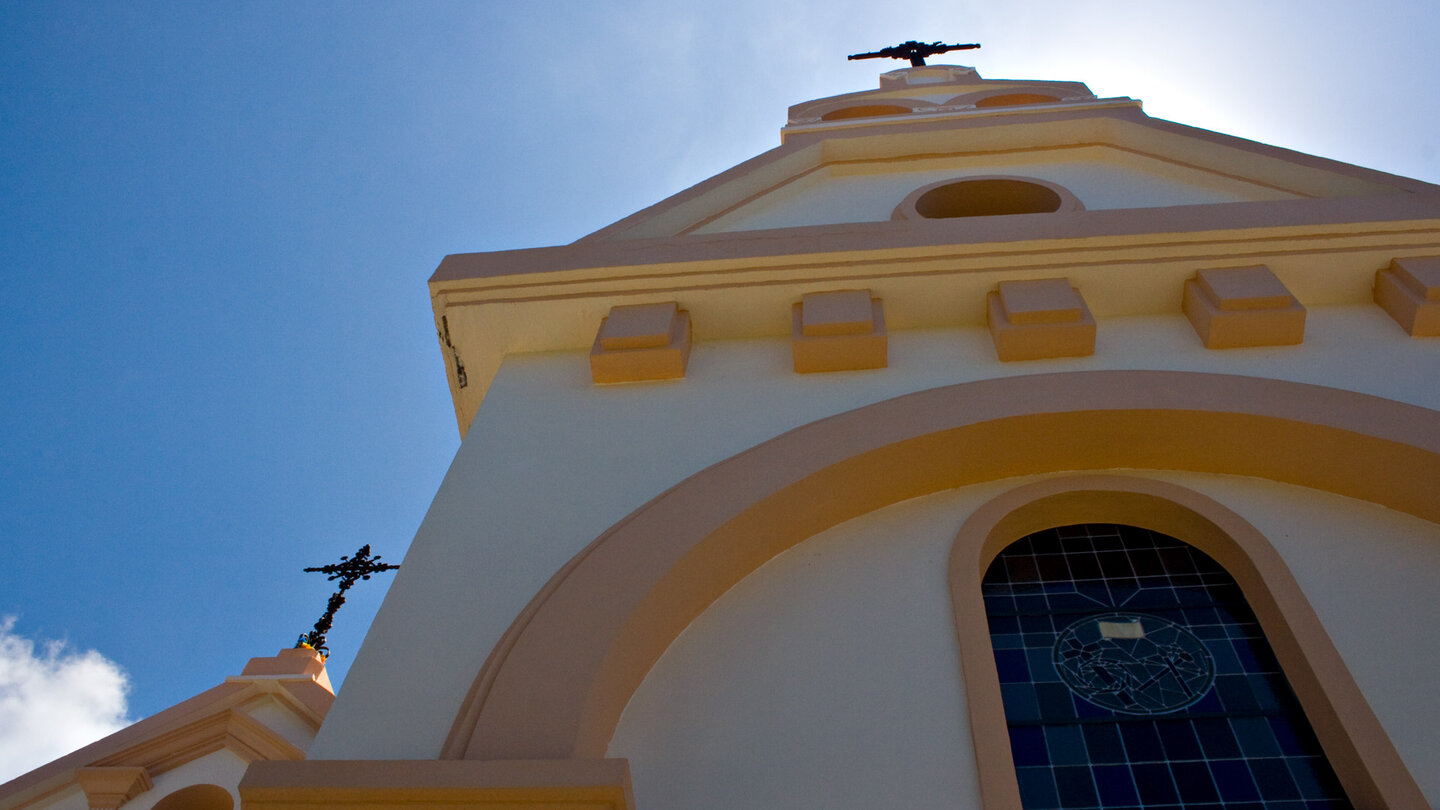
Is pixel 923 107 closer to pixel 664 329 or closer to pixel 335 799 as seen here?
pixel 664 329

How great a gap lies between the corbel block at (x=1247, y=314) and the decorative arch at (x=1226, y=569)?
0.89 m

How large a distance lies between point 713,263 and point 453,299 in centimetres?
137

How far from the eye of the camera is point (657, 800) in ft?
12.0

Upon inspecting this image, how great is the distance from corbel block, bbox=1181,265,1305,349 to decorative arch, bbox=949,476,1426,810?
0.89m

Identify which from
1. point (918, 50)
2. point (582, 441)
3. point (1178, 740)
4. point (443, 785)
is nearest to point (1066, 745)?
point (1178, 740)

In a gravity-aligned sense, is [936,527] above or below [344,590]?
below

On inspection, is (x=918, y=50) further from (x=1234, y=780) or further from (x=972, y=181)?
(x=1234, y=780)

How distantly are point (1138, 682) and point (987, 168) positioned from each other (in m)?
4.82

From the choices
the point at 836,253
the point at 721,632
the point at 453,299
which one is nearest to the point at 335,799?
the point at 721,632

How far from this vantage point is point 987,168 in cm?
812

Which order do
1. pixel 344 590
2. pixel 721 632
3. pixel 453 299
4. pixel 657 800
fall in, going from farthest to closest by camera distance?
pixel 344 590
pixel 453 299
pixel 721 632
pixel 657 800

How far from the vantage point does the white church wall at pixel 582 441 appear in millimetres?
3721

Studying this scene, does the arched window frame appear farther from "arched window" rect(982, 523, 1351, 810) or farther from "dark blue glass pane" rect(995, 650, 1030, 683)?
"dark blue glass pane" rect(995, 650, 1030, 683)

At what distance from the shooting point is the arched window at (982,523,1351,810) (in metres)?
3.78
